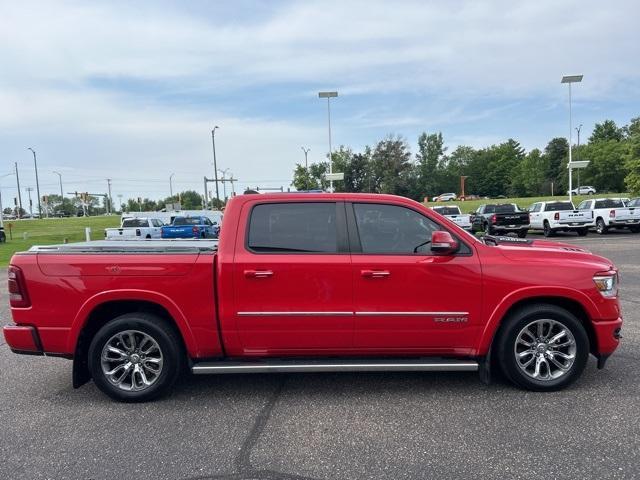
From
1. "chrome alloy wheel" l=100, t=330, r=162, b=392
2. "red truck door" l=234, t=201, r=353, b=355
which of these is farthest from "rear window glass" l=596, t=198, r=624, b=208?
"chrome alloy wheel" l=100, t=330, r=162, b=392

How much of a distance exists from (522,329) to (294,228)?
218 cm

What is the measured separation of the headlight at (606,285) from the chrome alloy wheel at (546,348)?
17.9 inches

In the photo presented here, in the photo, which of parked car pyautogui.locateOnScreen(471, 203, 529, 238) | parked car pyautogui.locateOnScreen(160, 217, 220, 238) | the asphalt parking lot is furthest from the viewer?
parked car pyautogui.locateOnScreen(160, 217, 220, 238)

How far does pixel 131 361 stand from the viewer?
4.28 metres

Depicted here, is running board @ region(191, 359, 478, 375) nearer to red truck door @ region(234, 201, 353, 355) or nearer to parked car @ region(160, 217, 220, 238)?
red truck door @ region(234, 201, 353, 355)

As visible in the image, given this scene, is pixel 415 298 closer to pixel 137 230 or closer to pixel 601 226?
pixel 601 226

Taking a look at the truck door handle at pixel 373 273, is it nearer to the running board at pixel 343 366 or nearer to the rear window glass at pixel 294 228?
the rear window glass at pixel 294 228

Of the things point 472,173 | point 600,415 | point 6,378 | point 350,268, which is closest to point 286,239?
point 350,268

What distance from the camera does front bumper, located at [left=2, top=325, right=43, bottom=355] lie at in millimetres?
4172

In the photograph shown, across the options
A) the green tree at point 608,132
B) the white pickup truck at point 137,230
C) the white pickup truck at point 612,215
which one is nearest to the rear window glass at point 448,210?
the white pickup truck at point 612,215

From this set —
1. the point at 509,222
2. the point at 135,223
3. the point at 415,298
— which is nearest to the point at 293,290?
the point at 415,298

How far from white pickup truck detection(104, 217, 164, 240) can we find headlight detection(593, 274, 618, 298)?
75.2 ft

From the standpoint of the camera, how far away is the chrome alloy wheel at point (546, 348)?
4.26 m

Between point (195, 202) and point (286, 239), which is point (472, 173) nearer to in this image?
point (195, 202)
